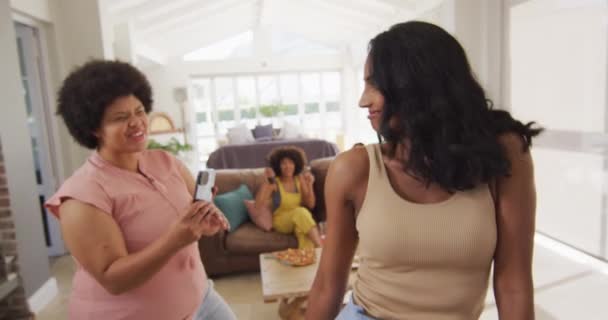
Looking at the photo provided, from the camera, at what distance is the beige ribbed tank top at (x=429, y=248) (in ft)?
2.52

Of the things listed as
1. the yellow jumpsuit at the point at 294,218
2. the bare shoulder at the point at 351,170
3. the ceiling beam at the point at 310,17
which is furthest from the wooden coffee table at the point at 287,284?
the ceiling beam at the point at 310,17

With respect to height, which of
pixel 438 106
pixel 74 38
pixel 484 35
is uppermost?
pixel 74 38

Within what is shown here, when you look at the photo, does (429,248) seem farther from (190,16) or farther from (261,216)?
(190,16)

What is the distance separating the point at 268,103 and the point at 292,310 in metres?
8.22

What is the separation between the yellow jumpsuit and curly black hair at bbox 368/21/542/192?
2365 millimetres

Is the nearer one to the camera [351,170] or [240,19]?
[351,170]

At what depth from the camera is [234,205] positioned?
3.36 meters

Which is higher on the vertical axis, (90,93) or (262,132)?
(90,93)

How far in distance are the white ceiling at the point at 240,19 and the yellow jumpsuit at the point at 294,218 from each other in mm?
2796

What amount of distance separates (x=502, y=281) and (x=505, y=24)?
3.69 meters

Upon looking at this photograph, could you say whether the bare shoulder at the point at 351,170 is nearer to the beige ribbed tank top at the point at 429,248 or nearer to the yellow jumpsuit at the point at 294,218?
the beige ribbed tank top at the point at 429,248

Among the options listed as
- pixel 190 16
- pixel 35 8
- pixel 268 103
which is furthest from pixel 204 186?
pixel 268 103

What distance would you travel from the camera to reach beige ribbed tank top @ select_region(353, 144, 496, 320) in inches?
30.3

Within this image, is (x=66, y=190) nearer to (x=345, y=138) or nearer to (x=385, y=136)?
(x=385, y=136)
